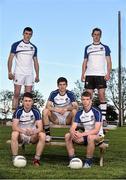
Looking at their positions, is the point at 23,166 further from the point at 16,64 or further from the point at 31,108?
the point at 16,64

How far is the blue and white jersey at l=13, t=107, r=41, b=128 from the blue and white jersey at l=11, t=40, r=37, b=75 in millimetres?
1889

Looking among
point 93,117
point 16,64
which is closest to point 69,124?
point 93,117

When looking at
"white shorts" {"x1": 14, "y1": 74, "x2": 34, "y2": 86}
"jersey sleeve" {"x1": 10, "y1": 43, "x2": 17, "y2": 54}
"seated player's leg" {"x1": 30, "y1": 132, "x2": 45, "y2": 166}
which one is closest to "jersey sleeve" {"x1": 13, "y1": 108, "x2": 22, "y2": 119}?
"seated player's leg" {"x1": 30, "y1": 132, "x2": 45, "y2": 166}

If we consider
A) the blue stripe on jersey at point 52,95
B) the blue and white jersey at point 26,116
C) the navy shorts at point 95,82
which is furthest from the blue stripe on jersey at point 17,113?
the navy shorts at point 95,82

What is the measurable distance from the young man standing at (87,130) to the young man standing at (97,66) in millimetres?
1764

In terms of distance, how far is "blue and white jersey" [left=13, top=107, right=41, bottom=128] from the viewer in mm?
9203

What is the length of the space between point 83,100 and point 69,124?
1.06 m

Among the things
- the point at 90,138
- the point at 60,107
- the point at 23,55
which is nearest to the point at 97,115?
the point at 90,138

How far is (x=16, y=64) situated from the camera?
36.1 feet

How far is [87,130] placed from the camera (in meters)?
9.09

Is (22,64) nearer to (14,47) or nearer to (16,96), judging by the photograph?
(14,47)

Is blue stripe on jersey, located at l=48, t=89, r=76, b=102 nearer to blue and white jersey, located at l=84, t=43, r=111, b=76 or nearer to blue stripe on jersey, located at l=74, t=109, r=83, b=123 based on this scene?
blue stripe on jersey, located at l=74, t=109, r=83, b=123

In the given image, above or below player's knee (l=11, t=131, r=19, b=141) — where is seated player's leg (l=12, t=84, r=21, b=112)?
above

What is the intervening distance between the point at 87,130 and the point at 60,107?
3.56 feet
